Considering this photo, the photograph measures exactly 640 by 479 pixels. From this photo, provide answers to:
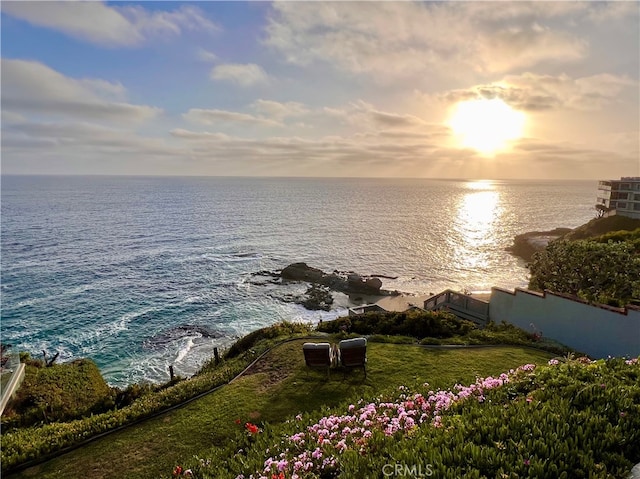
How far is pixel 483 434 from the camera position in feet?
18.5

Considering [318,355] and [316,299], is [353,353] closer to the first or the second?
[318,355]

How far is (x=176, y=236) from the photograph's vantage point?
7444cm

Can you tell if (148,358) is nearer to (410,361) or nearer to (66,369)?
(66,369)

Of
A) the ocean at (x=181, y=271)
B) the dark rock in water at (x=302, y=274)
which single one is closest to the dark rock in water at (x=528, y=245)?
the ocean at (x=181, y=271)

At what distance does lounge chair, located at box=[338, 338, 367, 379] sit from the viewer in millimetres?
11461

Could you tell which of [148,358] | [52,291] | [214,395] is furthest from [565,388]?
[52,291]

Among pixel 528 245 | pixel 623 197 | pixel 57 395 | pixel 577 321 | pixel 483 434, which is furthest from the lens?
pixel 528 245

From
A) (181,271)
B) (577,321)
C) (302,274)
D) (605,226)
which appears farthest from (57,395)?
(605,226)

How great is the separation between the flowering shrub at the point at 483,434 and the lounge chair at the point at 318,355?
2.94 meters

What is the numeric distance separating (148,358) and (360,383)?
21563 millimetres

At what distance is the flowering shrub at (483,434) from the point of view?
4.86 metres

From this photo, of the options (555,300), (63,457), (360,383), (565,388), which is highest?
(565,388)

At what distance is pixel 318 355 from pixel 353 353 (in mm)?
1061

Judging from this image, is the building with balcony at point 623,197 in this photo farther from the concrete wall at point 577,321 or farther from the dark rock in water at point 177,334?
the dark rock in water at point 177,334
